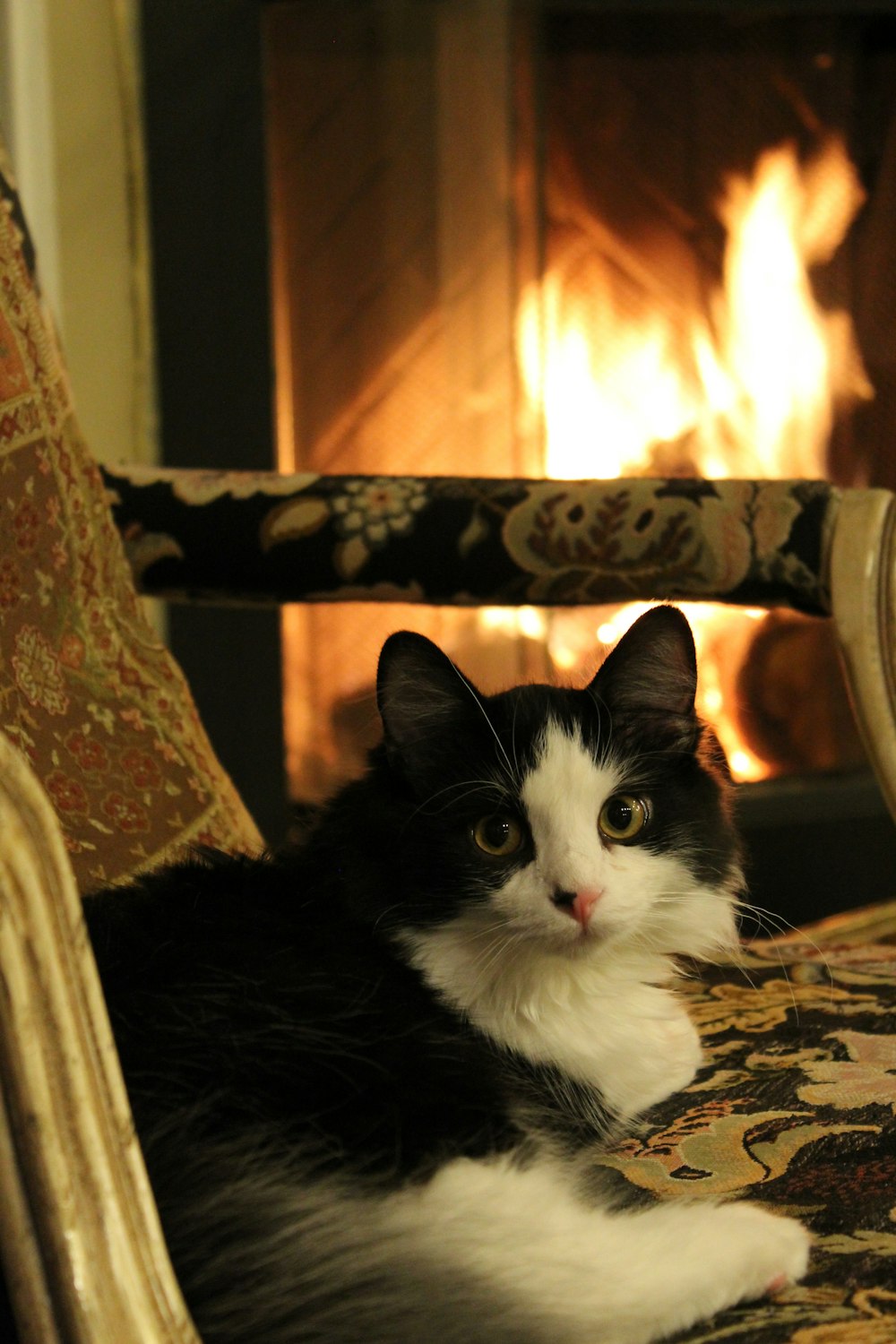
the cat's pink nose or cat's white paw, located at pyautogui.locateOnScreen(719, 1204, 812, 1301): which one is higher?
the cat's pink nose

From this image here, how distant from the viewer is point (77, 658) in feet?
3.35

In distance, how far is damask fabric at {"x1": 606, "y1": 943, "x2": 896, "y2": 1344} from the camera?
2.06ft

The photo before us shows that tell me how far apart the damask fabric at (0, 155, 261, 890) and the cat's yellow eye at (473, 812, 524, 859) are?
0.28 meters

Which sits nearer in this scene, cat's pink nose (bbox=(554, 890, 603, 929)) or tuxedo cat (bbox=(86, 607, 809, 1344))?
tuxedo cat (bbox=(86, 607, 809, 1344))

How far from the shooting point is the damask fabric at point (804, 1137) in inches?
24.8

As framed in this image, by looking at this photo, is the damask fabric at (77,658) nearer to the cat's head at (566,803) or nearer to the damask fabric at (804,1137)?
the cat's head at (566,803)

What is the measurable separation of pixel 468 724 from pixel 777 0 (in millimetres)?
1677

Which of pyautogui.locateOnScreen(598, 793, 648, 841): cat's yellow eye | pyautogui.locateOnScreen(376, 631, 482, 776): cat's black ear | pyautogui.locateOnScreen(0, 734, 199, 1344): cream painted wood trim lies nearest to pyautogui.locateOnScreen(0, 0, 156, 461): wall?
pyautogui.locateOnScreen(376, 631, 482, 776): cat's black ear

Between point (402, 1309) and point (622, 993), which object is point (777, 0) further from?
point (402, 1309)

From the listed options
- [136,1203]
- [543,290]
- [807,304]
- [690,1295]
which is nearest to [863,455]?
[807,304]

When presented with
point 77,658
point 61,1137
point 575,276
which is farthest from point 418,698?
point 575,276

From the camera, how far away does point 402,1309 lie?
0.57m

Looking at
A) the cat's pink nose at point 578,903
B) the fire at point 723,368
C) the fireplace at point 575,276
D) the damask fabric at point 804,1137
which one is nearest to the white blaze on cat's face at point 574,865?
the cat's pink nose at point 578,903

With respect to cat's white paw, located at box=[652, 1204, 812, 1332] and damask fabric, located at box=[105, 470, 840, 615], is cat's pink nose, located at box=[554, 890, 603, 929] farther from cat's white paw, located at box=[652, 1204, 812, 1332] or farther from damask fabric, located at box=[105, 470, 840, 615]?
damask fabric, located at box=[105, 470, 840, 615]
